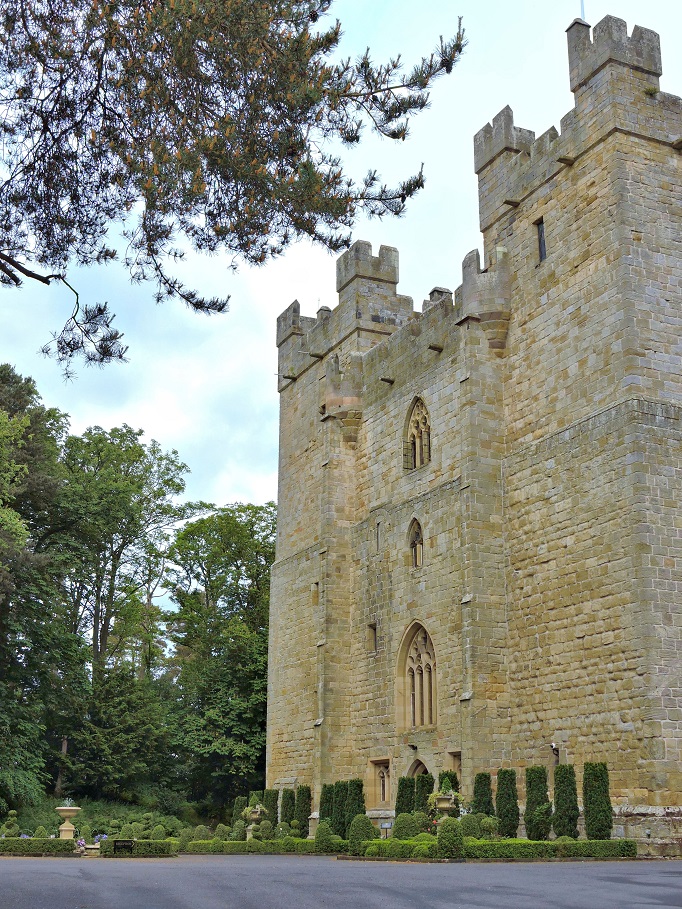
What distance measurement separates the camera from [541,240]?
74.7ft

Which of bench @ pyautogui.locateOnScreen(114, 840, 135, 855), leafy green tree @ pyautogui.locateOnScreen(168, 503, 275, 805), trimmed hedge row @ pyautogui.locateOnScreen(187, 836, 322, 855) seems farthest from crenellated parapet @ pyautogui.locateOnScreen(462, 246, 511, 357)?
leafy green tree @ pyautogui.locateOnScreen(168, 503, 275, 805)

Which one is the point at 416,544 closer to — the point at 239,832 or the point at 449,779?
the point at 449,779

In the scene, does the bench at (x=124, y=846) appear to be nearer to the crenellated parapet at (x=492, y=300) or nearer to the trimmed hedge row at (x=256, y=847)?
the trimmed hedge row at (x=256, y=847)

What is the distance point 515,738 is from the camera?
68.8ft

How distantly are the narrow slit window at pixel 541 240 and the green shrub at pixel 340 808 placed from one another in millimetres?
13026

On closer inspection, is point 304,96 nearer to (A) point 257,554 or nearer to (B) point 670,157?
(B) point 670,157

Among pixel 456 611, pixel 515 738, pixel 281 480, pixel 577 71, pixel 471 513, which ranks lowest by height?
pixel 515 738

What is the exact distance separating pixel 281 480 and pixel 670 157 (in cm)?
1689

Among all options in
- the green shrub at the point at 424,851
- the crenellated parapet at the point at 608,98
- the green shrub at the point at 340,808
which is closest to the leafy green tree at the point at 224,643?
the green shrub at the point at 340,808

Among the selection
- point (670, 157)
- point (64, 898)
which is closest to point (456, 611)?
point (670, 157)

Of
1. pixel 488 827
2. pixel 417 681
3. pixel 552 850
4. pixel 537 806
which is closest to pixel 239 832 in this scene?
pixel 417 681

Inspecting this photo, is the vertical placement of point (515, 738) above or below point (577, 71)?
below

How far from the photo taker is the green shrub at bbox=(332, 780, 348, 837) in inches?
990

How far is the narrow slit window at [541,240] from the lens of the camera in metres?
22.6
